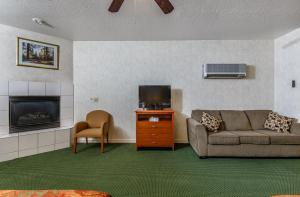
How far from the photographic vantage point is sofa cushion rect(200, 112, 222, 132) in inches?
141

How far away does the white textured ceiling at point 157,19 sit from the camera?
2.61m

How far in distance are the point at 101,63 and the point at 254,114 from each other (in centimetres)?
372

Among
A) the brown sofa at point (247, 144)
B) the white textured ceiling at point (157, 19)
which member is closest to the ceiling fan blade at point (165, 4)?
the white textured ceiling at point (157, 19)

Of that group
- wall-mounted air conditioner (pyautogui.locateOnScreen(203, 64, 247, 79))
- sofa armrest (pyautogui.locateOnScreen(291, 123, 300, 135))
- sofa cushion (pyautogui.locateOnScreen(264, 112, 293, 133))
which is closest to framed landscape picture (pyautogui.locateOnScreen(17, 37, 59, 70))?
wall-mounted air conditioner (pyautogui.locateOnScreen(203, 64, 247, 79))

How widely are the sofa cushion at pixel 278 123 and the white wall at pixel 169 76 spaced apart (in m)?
0.54

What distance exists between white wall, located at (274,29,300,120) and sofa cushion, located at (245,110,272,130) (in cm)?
38

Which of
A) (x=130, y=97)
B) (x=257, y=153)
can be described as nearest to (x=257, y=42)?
(x=257, y=153)

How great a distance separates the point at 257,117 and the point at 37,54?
490cm

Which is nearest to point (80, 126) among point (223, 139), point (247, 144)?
point (223, 139)

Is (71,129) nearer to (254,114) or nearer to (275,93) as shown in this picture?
(254,114)

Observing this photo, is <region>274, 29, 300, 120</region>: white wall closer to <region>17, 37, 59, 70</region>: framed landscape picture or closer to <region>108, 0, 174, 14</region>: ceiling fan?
<region>108, 0, 174, 14</region>: ceiling fan

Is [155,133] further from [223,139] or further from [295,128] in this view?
[295,128]

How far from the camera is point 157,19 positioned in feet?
10.3

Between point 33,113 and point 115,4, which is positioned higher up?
point 115,4
